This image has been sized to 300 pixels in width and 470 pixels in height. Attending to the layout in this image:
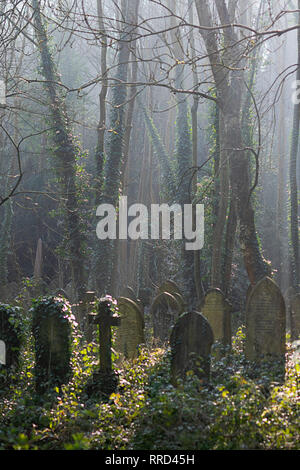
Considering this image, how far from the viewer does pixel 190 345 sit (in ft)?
19.7

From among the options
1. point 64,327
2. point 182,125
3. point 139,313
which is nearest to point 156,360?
point 139,313

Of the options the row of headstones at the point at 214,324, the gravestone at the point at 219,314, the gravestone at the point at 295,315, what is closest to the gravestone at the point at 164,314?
the row of headstones at the point at 214,324

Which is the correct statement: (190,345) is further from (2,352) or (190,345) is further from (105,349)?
(2,352)

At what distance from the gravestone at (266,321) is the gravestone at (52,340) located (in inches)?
96.6

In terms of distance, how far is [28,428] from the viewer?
5027 millimetres

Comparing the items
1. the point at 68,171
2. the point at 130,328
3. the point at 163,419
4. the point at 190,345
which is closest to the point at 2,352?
the point at 130,328

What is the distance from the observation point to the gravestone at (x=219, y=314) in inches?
326

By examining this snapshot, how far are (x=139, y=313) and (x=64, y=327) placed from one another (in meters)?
1.71

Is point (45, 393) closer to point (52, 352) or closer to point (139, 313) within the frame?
point (52, 352)

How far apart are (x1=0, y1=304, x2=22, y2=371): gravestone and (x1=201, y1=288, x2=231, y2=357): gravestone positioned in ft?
10.5

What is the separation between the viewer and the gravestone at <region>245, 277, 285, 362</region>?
680 cm

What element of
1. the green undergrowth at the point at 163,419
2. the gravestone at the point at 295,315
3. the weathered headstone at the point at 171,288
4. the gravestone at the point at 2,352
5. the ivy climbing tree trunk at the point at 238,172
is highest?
the ivy climbing tree trunk at the point at 238,172

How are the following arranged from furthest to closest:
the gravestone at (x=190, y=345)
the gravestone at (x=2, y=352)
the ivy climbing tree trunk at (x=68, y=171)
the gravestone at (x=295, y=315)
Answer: the ivy climbing tree trunk at (x=68, y=171), the gravestone at (x=295, y=315), the gravestone at (x=2, y=352), the gravestone at (x=190, y=345)

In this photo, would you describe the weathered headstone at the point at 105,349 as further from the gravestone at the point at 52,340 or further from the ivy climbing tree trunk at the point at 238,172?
the ivy climbing tree trunk at the point at 238,172
